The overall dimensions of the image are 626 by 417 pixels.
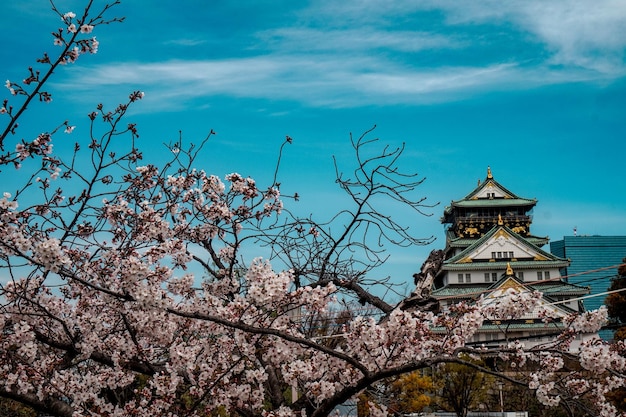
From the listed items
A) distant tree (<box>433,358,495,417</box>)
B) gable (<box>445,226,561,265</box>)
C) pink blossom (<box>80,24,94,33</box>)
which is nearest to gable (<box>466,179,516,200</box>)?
gable (<box>445,226,561,265</box>)

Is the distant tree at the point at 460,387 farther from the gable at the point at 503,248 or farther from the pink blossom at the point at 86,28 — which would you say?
the gable at the point at 503,248

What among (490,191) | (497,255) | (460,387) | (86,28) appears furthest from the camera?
(490,191)

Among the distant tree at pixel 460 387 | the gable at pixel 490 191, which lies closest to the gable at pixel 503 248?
the gable at pixel 490 191

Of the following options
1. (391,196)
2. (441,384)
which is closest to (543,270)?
(441,384)

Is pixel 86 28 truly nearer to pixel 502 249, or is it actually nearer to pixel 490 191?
pixel 502 249

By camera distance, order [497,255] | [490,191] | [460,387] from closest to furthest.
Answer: [460,387], [497,255], [490,191]

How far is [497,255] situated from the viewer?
41188 mm

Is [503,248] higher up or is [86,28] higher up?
[503,248]

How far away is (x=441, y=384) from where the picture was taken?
69.1ft

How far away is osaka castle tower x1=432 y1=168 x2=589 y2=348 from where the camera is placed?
117 ft

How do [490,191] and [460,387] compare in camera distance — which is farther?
[490,191]

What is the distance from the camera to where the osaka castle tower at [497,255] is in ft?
117

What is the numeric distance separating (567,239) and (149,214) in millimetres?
132331

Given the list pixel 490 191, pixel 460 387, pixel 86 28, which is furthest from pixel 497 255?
pixel 86 28
